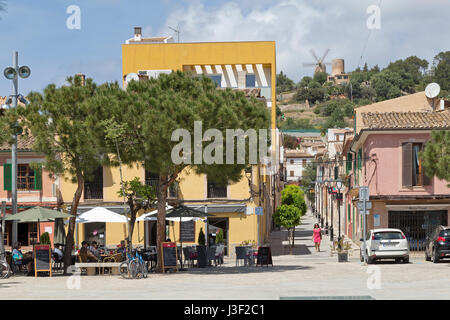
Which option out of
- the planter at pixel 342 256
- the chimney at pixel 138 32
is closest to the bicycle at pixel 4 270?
the planter at pixel 342 256

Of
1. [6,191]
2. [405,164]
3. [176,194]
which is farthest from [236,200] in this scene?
[6,191]

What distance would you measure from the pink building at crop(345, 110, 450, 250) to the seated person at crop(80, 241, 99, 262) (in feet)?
54.7

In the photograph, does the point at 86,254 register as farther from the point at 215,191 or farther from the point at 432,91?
the point at 432,91

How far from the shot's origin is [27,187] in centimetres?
3922

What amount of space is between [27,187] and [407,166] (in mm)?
20121

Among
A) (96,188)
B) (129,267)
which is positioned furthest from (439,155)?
(96,188)

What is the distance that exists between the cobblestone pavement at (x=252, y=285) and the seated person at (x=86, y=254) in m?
3.05

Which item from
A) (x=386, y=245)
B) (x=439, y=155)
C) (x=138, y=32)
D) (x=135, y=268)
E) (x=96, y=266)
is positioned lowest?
(x=96, y=266)

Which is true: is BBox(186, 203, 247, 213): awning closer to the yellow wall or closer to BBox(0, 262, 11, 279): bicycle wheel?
the yellow wall

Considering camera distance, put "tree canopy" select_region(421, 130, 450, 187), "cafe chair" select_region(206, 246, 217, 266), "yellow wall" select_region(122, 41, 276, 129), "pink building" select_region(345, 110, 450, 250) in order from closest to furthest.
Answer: "tree canopy" select_region(421, 130, 450, 187) < "cafe chair" select_region(206, 246, 217, 266) < "pink building" select_region(345, 110, 450, 250) < "yellow wall" select_region(122, 41, 276, 129)

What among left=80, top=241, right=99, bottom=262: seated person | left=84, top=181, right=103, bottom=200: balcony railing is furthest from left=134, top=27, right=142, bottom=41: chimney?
left=80, top=241, right=99, bottom=262: seated person

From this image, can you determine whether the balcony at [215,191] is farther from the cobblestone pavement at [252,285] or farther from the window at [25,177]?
the cobblestone pavement at [252,285]

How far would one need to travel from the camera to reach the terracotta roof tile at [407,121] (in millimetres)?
37938

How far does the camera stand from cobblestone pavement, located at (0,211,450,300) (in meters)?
16.4
